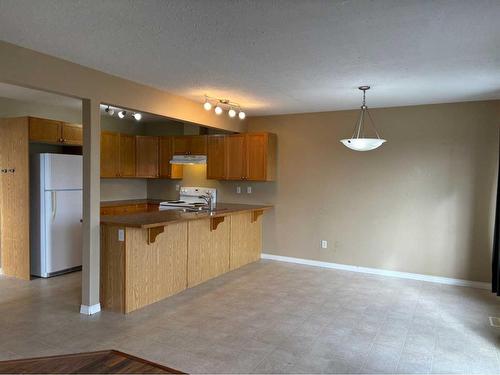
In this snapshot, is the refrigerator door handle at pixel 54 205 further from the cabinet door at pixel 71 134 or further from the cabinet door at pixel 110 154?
the cabinet door at pixel 110 154

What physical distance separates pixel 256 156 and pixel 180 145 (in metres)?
1.52

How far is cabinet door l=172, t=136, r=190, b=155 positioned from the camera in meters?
6.66

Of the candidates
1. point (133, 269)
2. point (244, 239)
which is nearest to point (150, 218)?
point (133, 269)

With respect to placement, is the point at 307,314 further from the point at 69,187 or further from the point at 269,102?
the point at 69,187

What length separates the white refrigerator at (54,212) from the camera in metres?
5.12

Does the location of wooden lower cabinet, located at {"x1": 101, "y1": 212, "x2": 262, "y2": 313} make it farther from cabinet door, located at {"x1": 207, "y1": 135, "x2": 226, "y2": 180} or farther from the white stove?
the white stove

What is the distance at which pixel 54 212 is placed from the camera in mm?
5211

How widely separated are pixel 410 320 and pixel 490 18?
9.16 ft

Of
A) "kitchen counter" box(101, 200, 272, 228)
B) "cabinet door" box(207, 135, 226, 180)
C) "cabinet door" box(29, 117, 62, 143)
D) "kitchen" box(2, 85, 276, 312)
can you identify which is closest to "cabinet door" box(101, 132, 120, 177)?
"kitchen" box(2, 85, 276, 312)

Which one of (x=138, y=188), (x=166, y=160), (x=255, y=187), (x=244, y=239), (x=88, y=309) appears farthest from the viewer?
(x=138, y=188)

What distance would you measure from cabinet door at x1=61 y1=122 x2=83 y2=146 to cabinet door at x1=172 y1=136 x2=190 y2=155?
1656 millimetres

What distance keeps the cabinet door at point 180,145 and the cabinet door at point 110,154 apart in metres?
0.98

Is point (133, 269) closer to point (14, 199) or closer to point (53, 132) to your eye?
point (14, 199)

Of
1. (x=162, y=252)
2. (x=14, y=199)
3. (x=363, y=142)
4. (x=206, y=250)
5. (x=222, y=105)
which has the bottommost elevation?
(x=206, y=250)
